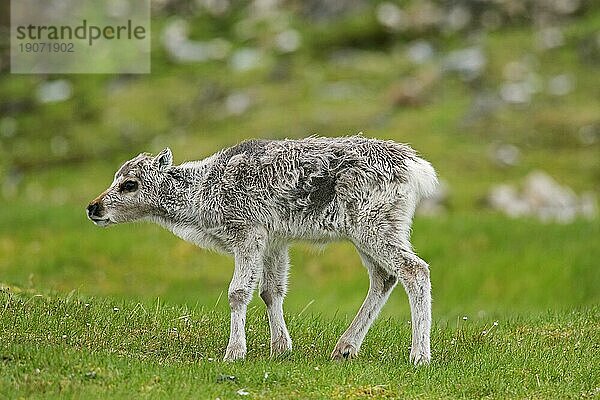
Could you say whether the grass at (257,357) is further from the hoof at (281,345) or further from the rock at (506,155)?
the rock at (506,155)

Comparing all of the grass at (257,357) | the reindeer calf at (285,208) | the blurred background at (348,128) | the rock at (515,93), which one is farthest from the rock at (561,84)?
the reindeer calf at (285,208)

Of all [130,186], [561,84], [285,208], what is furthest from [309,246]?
[561,84]

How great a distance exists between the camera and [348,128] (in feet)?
153

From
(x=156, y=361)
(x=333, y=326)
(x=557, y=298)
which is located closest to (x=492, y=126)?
(x=557, y=298)

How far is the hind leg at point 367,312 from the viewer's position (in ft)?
48.4

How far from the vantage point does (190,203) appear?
15133 mm

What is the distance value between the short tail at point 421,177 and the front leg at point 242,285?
2.20 metres

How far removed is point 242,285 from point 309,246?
122cm

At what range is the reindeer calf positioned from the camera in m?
14.1

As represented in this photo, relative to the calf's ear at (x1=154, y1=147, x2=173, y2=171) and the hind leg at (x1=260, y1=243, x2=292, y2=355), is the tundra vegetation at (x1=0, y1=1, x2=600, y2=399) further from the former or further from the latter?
the calf's ear at (x1=154, y1=147, x2=173, y2=171)

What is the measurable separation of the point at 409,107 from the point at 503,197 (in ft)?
41.7

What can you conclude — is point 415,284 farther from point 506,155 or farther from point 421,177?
point 506,155

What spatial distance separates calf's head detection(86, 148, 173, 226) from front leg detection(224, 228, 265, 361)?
5.44 ft

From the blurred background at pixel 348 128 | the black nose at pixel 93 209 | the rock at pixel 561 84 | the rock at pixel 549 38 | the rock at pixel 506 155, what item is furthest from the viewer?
the rock at pixel 549 38
